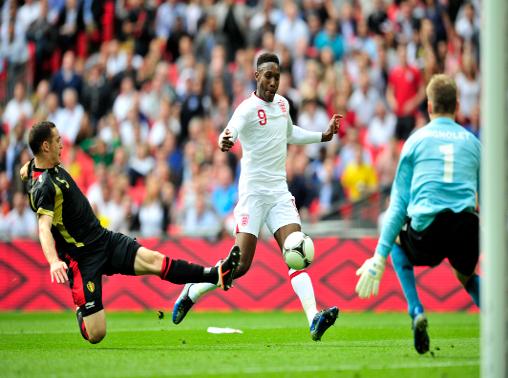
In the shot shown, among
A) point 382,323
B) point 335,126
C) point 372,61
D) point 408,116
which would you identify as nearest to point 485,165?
point 335,126

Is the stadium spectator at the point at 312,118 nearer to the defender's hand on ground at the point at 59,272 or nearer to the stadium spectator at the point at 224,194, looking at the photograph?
the stadium spectator at the point at 224,194

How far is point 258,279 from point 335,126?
6.99 metres

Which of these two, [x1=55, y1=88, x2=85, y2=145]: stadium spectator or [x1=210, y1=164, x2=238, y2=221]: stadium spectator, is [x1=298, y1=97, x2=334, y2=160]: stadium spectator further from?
[x1=55, y1=88, x2=85, y2=145]: stadium spectator

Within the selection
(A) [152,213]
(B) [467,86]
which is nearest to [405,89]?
(B) [467,86]

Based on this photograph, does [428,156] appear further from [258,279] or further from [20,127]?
[20,127]

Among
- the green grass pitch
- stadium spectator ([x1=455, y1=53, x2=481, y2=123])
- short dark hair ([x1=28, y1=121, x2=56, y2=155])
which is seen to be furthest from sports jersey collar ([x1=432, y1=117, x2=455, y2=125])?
stadium spectator ([x1=455, y1=53, x2=481, y2=123])

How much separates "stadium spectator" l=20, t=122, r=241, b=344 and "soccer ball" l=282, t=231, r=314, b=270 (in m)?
0.71

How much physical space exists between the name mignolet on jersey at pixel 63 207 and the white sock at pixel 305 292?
6.94 feet

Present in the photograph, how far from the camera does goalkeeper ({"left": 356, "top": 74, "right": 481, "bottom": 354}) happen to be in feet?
26.7

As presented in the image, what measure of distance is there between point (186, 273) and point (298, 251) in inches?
46.5

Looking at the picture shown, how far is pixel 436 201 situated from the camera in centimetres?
817

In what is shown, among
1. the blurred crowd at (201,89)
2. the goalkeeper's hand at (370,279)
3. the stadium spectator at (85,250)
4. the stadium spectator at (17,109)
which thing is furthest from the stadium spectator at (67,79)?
the goalkeeper's hand at (370,279)

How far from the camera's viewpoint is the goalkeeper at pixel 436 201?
8.12 meters

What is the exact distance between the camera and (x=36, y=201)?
9703 mm
